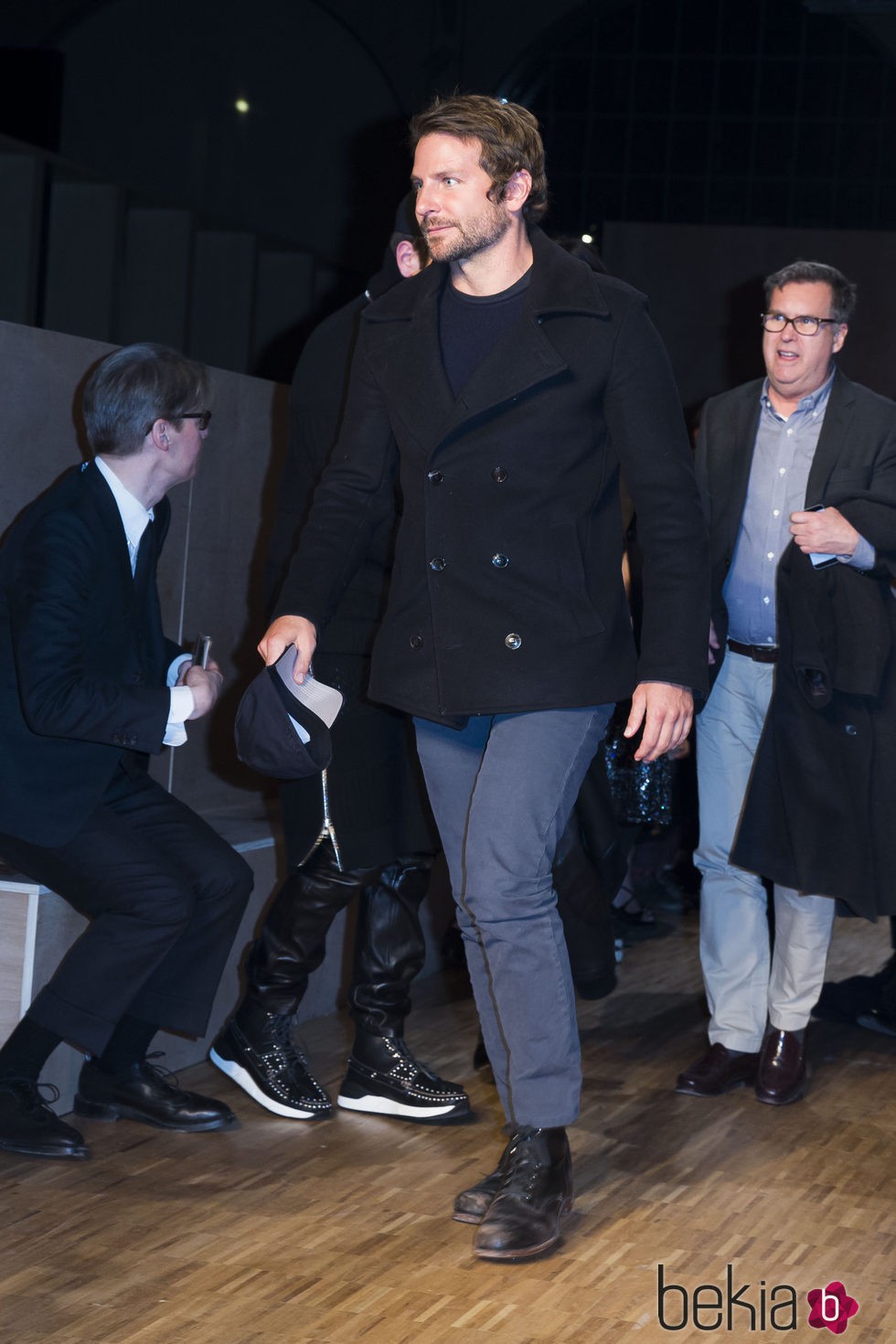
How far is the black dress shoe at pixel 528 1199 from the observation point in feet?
7.73

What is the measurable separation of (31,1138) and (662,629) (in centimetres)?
132

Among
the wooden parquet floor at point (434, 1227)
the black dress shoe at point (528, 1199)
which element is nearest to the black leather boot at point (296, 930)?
the wooden parquet floor at point (434, 1227)

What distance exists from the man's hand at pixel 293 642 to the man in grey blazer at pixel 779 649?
1103 mm

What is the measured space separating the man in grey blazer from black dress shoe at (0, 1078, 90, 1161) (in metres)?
1.28

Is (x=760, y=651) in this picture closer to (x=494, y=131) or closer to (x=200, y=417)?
(x=200, y=417)

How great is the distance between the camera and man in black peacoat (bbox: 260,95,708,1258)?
7.85 feet

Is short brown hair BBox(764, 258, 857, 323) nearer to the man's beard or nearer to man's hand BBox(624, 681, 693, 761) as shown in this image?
the man's beard

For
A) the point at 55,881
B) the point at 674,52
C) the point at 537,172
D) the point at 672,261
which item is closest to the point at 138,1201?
the point at 55,881

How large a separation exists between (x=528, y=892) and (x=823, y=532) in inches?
43.1

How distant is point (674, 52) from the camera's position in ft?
33.4

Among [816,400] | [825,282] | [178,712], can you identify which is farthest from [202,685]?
[825,282]

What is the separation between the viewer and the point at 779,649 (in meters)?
3.32

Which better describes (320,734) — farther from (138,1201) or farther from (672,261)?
(672,261)

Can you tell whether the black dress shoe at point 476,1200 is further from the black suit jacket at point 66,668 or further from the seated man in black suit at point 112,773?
the black suit jacket at point 66,668
